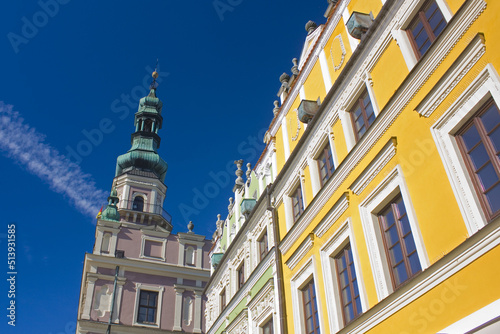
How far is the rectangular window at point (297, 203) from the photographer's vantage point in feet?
47.7

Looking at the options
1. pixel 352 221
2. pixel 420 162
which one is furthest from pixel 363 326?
pixel 420 162

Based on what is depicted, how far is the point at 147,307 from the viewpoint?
30.1m

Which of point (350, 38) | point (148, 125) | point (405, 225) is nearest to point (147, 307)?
point (350, 38)

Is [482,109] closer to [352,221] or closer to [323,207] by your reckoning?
[352,221]

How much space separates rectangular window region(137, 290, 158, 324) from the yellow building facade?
17.8 m

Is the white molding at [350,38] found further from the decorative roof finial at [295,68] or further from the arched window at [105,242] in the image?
the arched window at [105,242]

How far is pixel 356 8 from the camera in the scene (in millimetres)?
12578

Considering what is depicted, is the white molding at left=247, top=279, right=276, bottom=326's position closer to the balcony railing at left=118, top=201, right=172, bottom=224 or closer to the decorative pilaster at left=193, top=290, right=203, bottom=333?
the decorative pilaster at left=193, top=290, right=203, bottom=333

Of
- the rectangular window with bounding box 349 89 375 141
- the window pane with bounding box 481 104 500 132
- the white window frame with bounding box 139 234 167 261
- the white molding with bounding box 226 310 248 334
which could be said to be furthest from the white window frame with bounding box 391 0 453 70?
the white window frame with bounding box 139 234 167 261

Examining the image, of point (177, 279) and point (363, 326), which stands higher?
point (177, 279)

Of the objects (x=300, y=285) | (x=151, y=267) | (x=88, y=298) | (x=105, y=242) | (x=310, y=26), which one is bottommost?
(x=300, y=285)

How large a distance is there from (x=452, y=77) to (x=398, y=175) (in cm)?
217

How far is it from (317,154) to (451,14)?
5.85m

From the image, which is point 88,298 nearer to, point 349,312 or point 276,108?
point 276,108
